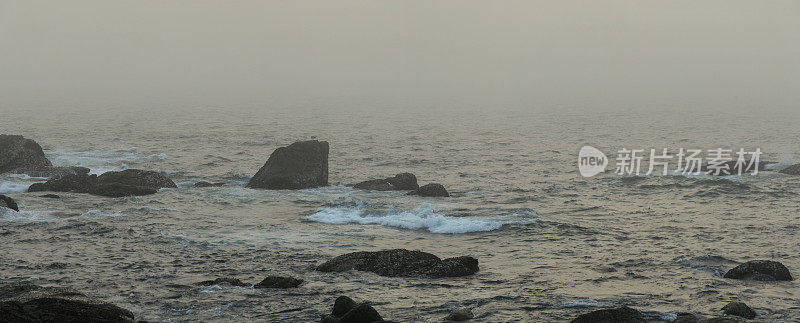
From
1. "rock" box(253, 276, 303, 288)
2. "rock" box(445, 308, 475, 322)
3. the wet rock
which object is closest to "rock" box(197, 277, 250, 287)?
"rock" box(253, 276, 303, 288)

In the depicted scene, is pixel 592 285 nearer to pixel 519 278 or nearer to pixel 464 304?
pixel 519 278

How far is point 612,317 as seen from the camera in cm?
2072

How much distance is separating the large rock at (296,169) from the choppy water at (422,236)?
3.52ft

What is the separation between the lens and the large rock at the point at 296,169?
45250 mm

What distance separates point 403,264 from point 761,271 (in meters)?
11.3

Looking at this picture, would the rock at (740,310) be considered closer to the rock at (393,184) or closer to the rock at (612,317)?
the rock at (612,317)

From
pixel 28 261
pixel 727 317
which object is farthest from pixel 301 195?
pixel 727 317

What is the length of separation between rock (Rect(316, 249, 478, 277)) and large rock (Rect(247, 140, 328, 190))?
17815 millimetres

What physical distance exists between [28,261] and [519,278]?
1673cm

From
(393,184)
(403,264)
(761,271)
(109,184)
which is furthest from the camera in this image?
(393,184)

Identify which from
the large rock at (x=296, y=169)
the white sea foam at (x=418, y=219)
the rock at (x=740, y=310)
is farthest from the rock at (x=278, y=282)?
the large rock at (x=296, y=169)

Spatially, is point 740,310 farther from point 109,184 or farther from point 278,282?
point 109,184

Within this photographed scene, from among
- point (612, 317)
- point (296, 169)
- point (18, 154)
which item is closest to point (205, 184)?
point (296, 169)

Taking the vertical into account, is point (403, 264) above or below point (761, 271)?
below
